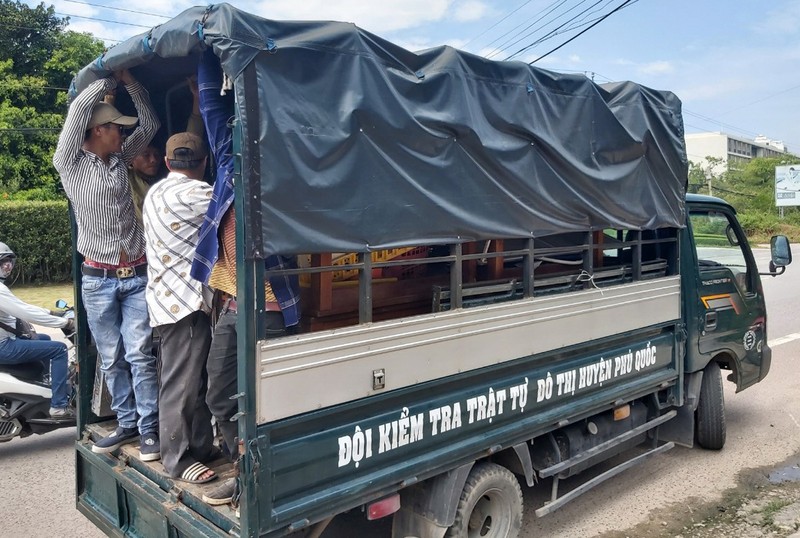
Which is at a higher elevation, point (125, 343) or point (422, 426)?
point (125, 343)

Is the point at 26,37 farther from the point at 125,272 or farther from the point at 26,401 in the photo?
the point at 125,272

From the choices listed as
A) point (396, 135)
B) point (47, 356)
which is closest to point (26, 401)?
point (47, 356)

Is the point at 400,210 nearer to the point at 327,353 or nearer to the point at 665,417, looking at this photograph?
the point at 327,353

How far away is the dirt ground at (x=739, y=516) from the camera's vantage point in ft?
13.1

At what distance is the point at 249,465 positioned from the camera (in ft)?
7.54

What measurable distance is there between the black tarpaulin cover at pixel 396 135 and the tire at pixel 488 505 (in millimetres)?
1243

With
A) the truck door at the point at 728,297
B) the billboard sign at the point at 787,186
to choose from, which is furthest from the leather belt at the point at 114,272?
the billboard sign at the point at 787,186

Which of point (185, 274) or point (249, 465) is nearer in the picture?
point (249, 465)

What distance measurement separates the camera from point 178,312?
287cm

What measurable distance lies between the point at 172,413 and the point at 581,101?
2837 millimetres

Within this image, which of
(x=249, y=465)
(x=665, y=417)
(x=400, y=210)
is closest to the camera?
(x=249, y=465)

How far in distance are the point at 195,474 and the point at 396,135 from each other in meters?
1.77

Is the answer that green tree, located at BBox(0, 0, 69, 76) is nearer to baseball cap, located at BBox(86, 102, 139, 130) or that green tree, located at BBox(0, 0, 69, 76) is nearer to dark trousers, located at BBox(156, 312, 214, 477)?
baseball cap, located at BBox(86, 102, 139, 130)

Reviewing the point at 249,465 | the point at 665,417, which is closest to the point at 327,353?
the point at 249,465
